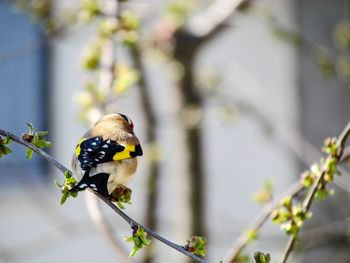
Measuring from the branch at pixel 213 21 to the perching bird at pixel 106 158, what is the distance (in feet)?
6.01

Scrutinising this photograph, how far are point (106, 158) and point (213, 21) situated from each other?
2351 mm

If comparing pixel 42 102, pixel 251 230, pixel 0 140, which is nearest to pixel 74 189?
pixel 0 140

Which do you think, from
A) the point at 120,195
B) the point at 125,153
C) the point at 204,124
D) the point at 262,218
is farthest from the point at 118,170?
the point at 204,124

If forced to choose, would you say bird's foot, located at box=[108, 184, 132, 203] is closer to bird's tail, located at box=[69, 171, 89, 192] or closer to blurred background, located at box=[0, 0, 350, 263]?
bird's tail, located at box=[69, 171, 89, 192]

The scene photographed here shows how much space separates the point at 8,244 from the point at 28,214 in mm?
388

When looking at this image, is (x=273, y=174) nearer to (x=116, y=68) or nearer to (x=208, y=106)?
(x=208, y=106)

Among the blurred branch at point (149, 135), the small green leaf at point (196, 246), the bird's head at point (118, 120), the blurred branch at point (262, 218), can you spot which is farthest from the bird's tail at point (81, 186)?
the blurred branch at point (149, 135)

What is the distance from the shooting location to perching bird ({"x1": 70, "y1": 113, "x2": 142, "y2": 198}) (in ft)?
6.68

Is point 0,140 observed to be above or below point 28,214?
below

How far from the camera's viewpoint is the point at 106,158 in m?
2.12

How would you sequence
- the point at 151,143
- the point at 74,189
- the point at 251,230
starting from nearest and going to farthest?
the point at 74,189, the point at 251,230, the point at 151,143

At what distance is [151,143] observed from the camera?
190 inches

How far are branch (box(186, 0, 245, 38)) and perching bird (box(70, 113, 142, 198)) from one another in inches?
72.2

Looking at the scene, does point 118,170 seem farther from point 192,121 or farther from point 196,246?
point 192,121
